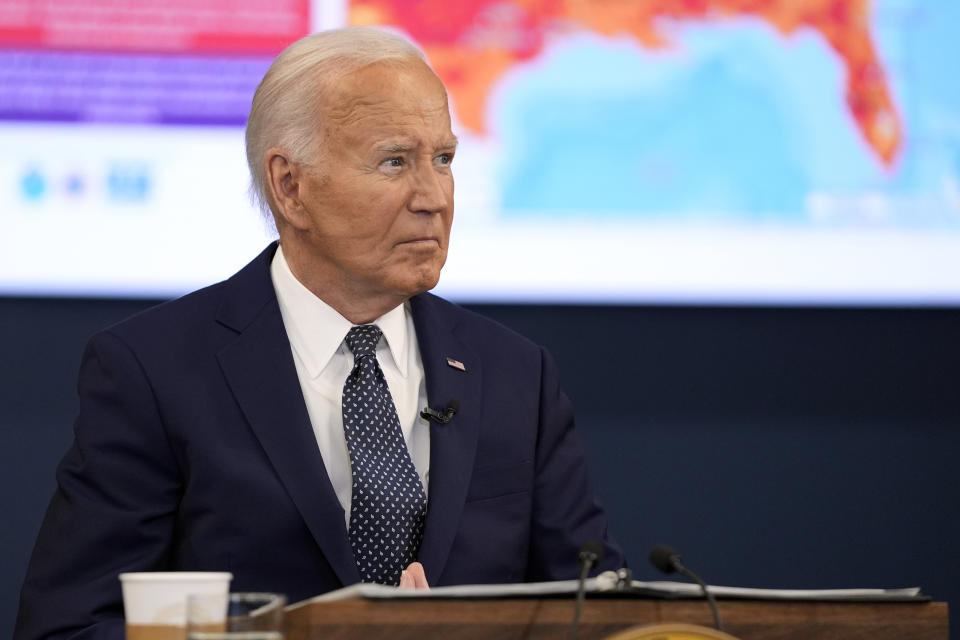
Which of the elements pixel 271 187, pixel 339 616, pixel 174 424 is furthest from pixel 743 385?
pixel 339 616

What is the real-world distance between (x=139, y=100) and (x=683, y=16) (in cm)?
132

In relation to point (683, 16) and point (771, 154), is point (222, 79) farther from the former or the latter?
point (771, 154)

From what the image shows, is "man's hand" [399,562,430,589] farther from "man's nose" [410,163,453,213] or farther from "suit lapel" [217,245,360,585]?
"man's nose" [410,163,453,213]

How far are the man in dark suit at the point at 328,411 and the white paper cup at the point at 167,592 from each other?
1.60 ft

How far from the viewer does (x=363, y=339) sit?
2.20m

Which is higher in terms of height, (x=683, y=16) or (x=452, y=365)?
(x=683, y=16)

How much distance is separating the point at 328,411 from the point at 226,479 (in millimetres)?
222

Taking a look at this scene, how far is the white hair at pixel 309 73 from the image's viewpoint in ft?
7.13

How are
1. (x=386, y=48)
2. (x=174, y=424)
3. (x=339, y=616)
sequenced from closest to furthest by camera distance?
(x=339, y=616), (x=174, y=424), (x=386, y=48)

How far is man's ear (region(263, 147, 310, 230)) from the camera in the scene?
2.23 metres

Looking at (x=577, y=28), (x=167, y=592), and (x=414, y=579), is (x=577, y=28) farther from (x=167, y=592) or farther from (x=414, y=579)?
(x=167, y=592)

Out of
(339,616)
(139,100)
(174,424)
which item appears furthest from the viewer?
(139,100)

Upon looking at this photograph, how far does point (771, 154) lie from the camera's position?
3.22m

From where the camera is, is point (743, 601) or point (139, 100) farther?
point (139, 100)
